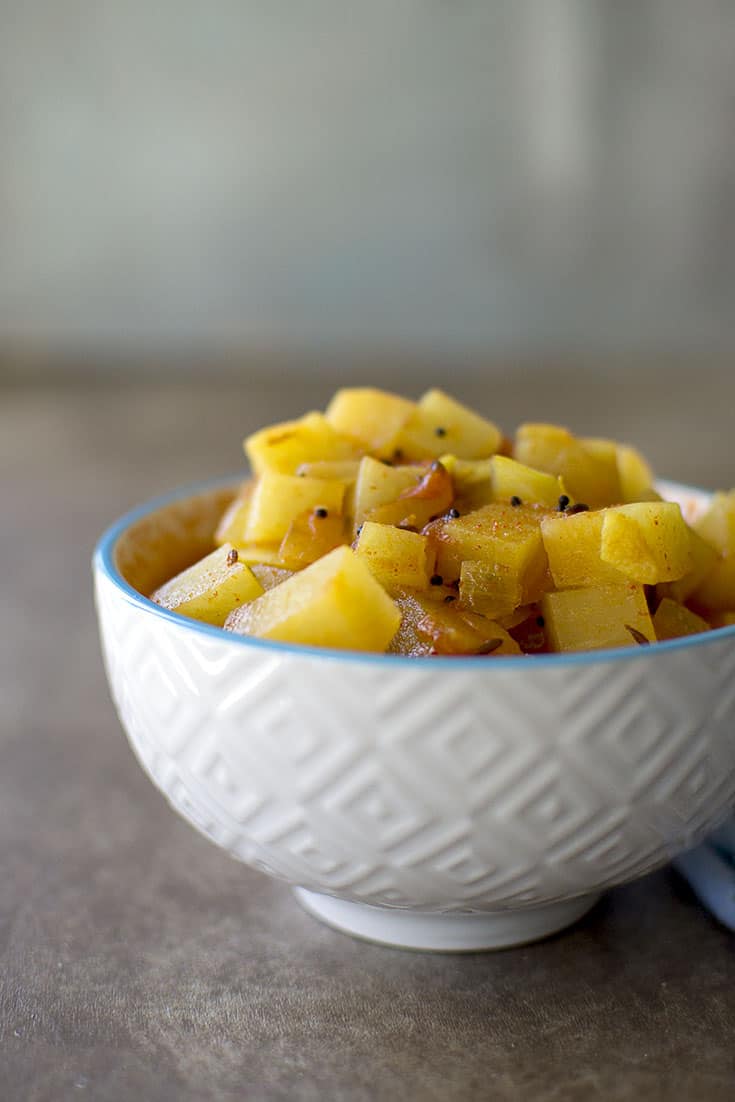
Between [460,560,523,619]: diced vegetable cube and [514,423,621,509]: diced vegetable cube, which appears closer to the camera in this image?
[460,560,523,619]: diced vegetable cube

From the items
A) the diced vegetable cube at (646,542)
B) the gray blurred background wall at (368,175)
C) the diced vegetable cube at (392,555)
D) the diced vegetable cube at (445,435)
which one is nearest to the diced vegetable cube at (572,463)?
the diced vegetable cube at (445,435)

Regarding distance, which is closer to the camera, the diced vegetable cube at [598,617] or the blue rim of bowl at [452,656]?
the blue rim of bowl at [452,656]

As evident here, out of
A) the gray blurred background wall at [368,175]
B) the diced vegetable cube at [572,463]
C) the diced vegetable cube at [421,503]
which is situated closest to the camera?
the diced vegetable cube at [421,503]

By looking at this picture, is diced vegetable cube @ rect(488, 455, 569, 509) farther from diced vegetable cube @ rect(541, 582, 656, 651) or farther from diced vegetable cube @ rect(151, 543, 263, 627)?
diced vegetable cube @ rect(151, 543, 263, 627)

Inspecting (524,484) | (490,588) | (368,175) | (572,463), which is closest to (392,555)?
(490,588)

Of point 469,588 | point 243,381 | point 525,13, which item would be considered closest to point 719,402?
point 243,381

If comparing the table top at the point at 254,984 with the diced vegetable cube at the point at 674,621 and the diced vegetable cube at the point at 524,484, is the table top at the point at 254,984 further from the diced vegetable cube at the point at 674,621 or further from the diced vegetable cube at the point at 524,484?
the diced vegetable cube at the point at 524,484

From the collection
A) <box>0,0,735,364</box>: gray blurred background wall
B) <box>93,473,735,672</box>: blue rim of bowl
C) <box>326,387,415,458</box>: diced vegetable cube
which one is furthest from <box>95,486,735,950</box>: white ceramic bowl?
<box>0,0,735,364</box>: gray blurred background wall
